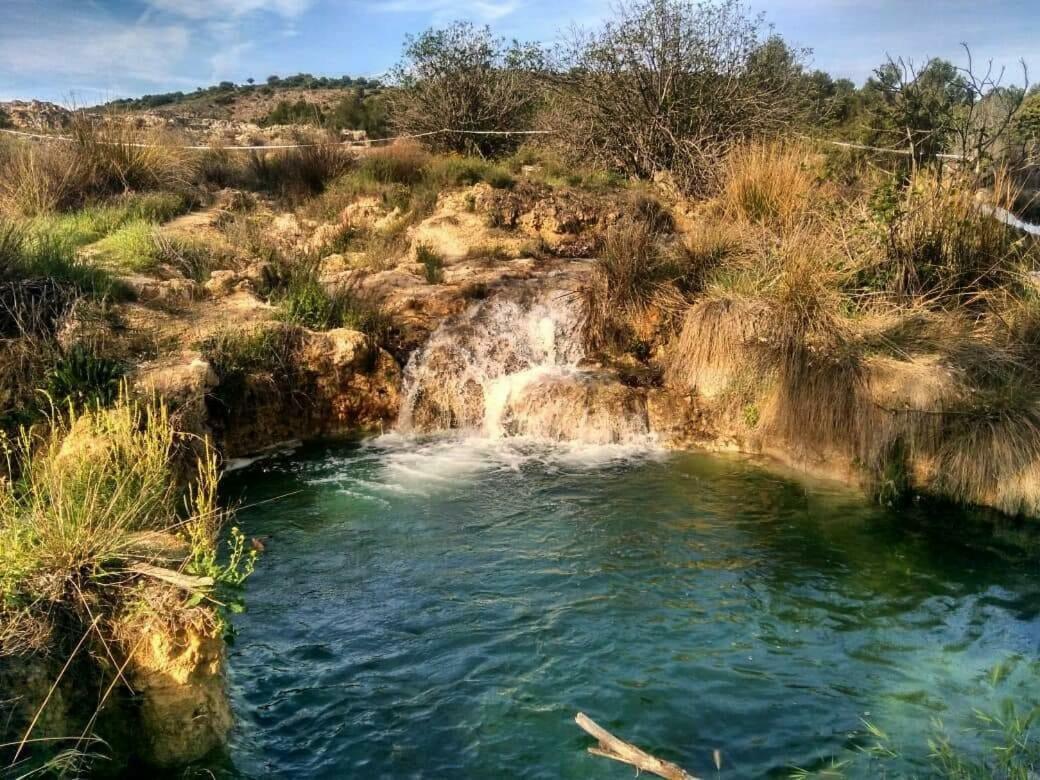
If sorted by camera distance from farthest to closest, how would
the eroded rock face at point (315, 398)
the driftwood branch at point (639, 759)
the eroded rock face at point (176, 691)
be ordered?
1. the eroded rock face at point (315, 398)
2. the eroded rock face at point (176, 691)
3. the driftwood branch at point (639, 759)

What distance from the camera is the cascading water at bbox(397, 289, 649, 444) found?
879 cm

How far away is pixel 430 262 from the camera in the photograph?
11.4 meters

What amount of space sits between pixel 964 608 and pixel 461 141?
43.2 ft

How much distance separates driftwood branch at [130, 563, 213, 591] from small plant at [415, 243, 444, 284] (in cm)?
759

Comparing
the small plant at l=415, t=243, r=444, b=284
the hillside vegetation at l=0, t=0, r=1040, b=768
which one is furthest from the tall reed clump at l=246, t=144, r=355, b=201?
the small plant at l=415, t=243, r=444, b=284

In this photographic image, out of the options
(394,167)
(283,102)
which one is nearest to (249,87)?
(283,102)

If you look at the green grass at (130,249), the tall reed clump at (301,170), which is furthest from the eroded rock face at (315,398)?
the tall reed clump at (301,170)

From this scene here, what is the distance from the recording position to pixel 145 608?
11.8ft

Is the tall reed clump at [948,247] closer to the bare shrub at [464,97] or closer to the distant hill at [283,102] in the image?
the bare shrub at [464,97]

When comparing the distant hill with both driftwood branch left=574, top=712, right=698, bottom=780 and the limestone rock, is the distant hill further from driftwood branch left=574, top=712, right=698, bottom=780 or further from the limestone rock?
driftwood branch left=574, top=712, right=698, bottom=780

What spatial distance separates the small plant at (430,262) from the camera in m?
11.0

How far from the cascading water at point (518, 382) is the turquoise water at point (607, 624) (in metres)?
1.02

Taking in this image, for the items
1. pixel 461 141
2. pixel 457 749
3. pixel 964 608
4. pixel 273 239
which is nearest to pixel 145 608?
pixel 457 749

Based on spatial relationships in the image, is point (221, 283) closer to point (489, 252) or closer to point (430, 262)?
point (430, 262)
